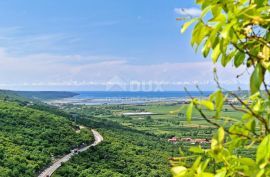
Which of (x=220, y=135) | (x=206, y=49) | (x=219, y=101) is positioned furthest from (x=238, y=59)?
(x=220, y=135)

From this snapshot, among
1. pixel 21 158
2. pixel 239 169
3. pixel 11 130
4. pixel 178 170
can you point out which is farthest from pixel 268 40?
pixel 11 130

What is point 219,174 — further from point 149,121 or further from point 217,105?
point 149,121

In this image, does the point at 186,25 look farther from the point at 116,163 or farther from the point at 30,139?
the point at 30,139

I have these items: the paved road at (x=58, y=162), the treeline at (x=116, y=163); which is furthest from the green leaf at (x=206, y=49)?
the paved road at (x=58, y=162)

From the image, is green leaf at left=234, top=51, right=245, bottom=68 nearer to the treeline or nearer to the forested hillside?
the forested hillside

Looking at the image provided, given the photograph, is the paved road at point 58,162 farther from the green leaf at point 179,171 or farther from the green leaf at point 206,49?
the green leaf at point 206,49

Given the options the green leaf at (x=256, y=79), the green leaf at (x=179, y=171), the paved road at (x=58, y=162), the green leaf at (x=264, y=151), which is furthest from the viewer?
the paved road at (x=58, y=162)

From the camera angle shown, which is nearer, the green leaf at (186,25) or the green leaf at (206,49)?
the green leaf at (186,25)
